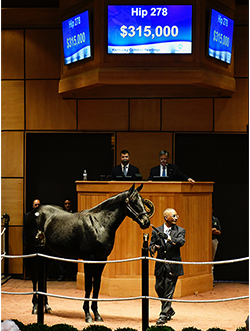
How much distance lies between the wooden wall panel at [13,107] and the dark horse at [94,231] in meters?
4.37

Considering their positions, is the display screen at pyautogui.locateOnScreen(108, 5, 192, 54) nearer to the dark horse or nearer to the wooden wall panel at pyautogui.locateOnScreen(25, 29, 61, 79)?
the wooden wall panel at pyautogui.locateOnScreen(25, 29, 61, 79)

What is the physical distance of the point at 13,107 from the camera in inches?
417

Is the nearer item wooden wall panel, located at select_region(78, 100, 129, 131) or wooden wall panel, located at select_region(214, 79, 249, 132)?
wooden wall panel, located at select_region(214, 79, 249, 132)

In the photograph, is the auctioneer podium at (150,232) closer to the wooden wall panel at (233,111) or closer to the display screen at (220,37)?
the wooden wall panel at (233,111)

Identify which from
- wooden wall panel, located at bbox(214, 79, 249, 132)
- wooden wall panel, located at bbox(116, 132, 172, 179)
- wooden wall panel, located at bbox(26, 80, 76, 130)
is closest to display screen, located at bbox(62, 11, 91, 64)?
wooden wall panel, located at bbox(26, 80, 76, 130)

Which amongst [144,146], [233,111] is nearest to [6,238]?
[144,146]

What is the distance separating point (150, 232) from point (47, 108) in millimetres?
3997

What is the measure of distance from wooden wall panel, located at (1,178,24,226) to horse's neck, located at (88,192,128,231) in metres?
4.44

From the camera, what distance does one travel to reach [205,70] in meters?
8.94

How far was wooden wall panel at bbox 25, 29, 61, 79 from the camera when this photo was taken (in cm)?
1057

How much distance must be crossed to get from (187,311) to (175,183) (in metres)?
2.21

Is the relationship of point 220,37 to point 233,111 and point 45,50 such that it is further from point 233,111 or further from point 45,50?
point 45,50

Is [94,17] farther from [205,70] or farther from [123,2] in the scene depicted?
[205,70]

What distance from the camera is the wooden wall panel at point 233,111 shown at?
10297 mm
